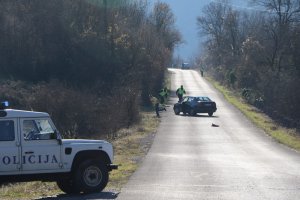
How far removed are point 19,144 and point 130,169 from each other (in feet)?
21.7

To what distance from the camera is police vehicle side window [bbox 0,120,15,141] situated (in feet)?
45.3

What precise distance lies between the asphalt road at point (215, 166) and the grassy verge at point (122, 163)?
0.40 metres

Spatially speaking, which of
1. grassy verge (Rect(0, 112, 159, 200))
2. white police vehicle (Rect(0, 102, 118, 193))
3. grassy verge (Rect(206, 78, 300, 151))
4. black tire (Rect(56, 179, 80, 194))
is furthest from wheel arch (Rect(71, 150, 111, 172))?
grassy verge (Rect(206, 78, 300, 151))

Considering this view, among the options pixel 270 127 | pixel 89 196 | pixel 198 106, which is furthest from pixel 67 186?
pixel 198 106

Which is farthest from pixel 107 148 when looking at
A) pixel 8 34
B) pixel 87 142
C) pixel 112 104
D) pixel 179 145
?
pixel 8 34

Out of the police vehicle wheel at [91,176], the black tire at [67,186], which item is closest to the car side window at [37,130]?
the police vehicle wheel at [91,176]

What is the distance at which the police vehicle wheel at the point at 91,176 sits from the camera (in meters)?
14.6

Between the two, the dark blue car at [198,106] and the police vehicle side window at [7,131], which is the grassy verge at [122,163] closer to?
the police vehicle side window at [7,131]

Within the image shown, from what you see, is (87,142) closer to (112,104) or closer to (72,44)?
(112,104)

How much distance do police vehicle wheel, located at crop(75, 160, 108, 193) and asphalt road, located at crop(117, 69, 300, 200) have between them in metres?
0.58

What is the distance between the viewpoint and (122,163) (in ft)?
72.8

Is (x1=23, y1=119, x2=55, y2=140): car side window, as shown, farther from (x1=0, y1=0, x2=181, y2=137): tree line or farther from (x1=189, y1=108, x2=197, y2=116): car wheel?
(x1=189, y1=108, x2=197, y2=116): car wheel

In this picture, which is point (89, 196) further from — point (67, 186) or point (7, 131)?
point (7, 131)

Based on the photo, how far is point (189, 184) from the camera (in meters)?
16.1
